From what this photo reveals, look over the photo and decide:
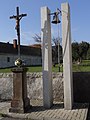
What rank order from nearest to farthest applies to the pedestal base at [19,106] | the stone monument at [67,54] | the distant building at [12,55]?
the pedestal base at [19,106] < the stone monument at [67,54] < the distant building at [12,55]

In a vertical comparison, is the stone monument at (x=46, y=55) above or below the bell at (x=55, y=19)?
below

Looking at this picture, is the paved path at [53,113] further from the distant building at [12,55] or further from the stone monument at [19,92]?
the distant building at [12,55]

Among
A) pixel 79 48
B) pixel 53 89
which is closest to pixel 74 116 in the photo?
pixel 53 89

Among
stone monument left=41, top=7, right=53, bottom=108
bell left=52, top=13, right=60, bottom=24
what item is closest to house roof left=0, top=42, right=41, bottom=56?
bell left=52, top=13, right=60, bottom=24

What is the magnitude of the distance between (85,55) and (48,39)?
160ft

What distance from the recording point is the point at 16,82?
878 centimetres

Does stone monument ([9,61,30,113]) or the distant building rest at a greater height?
the distant building

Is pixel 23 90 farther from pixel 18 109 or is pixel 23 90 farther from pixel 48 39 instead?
pixel 48 39

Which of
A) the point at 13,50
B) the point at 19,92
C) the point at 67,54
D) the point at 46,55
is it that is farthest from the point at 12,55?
the point at 67,54

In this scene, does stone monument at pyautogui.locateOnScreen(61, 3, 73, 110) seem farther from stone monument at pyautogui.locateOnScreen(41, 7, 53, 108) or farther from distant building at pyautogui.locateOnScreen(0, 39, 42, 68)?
distant building at pyautogui.locateOnScreen(0, 39, 42, 68)

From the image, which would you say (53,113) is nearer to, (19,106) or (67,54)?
(19,106)

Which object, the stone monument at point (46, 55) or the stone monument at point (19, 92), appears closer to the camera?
the stone monument at point (19, 92)

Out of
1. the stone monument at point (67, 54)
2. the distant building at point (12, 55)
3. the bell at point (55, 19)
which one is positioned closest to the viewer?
the stone monument at point (67, 54)

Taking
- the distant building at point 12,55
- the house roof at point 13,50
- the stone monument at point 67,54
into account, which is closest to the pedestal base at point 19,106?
the stone monument at point 67,54
